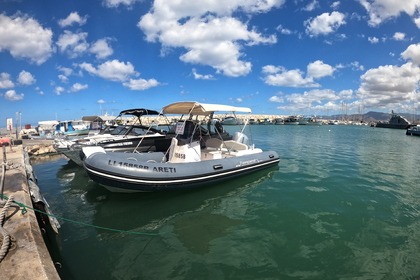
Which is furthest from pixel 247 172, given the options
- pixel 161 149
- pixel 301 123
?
pixel 301 123

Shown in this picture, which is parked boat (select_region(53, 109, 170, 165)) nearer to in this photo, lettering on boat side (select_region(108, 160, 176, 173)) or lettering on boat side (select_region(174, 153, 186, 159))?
lettering on boat side (select_region(174, 153, 186, 159))

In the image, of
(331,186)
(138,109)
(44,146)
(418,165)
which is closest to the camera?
(331,186)

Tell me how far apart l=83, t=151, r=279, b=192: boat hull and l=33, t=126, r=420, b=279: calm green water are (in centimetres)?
47

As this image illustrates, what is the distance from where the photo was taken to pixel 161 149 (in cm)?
1202

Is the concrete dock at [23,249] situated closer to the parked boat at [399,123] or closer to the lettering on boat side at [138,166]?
the lettering on boat side at [138,166]

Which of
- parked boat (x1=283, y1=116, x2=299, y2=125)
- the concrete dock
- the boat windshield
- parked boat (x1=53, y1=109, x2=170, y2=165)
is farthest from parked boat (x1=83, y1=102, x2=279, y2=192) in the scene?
parked boat (x1=283, y1=116, x2=299, y2=125)

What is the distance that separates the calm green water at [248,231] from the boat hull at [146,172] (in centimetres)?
47

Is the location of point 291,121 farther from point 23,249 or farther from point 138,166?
point 23,249

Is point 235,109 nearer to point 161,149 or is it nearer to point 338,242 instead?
point 161,149

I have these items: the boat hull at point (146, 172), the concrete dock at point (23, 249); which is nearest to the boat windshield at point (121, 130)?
the boat hull at point (146, 172)

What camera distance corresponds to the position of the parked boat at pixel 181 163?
27.2ft

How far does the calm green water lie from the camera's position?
5.19m

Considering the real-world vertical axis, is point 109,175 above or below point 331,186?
above

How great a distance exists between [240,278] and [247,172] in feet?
23.0
